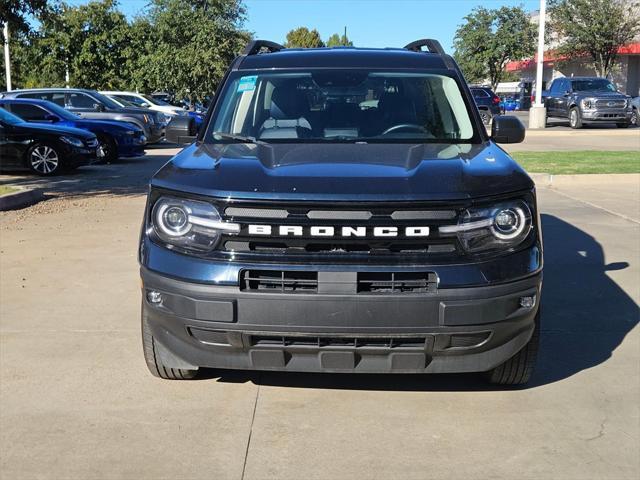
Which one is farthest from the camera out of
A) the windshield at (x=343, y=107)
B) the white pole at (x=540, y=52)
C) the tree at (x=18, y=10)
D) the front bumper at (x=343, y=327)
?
the white pole at (x=540, y=52)

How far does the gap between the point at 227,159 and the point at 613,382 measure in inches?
101

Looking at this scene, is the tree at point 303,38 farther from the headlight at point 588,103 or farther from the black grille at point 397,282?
the black grille at point 397,282

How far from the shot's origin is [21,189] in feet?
37.5

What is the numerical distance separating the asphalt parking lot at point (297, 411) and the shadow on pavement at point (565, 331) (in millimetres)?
14

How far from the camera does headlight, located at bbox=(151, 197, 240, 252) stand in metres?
3.48

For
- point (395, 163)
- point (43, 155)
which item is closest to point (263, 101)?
point (395, 163)

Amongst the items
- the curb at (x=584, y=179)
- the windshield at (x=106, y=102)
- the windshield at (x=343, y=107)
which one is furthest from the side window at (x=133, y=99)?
the windshield at (x=343, y=107)

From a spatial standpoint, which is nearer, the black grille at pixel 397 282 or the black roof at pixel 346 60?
the black grille at pixel 397 282

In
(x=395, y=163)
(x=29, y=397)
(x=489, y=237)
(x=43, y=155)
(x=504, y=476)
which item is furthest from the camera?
(x=43, y=155)

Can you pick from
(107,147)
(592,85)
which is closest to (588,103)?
(592,85)

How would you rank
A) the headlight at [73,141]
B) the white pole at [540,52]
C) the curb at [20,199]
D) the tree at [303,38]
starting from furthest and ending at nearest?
the tree at [303,38], the white pole at [540,52], the headlight at [73,141], the curb at [20,199]

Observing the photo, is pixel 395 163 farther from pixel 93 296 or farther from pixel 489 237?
pixel 93 296

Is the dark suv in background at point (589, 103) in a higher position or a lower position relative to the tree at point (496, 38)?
lower

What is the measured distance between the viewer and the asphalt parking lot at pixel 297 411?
337 cm
